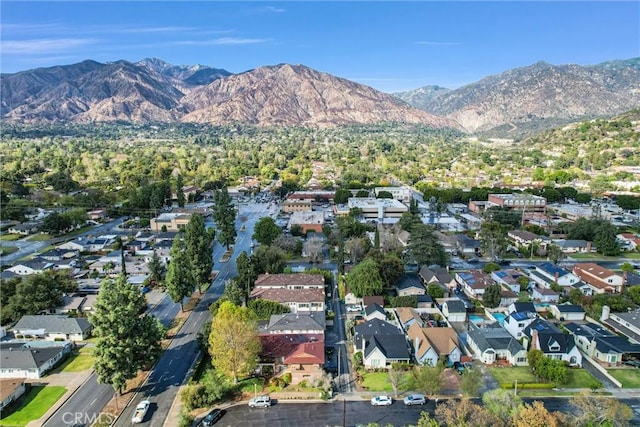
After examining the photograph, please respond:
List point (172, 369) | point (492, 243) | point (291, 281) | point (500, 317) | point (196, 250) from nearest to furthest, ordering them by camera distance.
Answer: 1. point (172, 369)
2. point (500, 317)
3. point (196, 250)
4. point (291, 281)
5. point (492, 243)

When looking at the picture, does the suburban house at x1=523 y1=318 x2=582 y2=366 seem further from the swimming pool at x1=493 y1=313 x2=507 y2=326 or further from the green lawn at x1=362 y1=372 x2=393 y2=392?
the green lawn at x1=362 y1=372 x2=393 y2=392

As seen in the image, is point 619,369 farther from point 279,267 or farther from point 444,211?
point 444,211

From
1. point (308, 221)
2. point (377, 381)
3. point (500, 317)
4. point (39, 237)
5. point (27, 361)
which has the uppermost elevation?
point (308, 221)

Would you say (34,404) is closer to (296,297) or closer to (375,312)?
(296,297)

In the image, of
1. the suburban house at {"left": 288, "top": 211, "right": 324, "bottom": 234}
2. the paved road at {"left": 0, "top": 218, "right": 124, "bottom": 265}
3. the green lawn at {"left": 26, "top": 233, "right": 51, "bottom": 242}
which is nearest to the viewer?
the paved road at {"left": 0, "top": 218, "right": 124, "bottom": 265}

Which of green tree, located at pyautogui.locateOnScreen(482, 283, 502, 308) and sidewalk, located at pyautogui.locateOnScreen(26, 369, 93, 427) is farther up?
green tree, located at pyautogui.locateOnScreen(482, 283, 502, 308)

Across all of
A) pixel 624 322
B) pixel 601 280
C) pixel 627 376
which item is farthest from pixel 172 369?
pixel 601 280

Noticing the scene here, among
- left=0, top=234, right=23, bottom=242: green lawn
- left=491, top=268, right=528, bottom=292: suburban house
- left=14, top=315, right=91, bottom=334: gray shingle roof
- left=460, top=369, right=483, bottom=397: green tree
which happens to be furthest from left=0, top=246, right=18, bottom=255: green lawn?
left=491, top=268, right=528, bottom=292: suburban house
